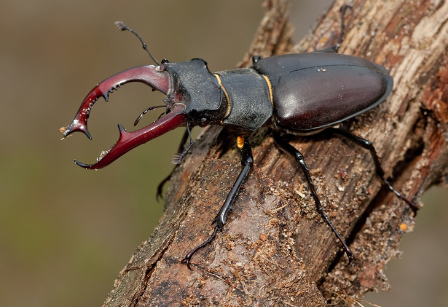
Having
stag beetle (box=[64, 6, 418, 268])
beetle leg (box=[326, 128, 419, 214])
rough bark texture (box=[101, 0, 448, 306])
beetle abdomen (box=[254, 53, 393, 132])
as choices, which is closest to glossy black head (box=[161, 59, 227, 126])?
stag beetle (box=[64, 6, 418, 268])

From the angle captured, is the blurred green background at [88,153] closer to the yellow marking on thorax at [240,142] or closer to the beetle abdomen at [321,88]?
the yellow marking on thorax at [240,142]

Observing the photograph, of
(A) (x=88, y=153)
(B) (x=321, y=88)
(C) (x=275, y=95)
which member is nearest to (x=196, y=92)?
(C) (x=275, y=95)

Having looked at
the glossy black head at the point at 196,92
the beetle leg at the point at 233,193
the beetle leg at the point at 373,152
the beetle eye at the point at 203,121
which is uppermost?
the glossy black head at the point at 196,92

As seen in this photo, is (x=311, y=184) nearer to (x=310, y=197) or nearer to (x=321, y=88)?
(x=310, y=197)

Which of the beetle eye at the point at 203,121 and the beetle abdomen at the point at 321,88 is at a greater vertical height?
the beetle eye at the point at 203,121

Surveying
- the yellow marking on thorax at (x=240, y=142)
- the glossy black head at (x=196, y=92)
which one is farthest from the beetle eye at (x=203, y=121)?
the yellow marking on thorax at (x=240, y=142)

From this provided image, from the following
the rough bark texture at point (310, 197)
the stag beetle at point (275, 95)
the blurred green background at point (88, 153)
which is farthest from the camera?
the blurred green background at point (88, 153)

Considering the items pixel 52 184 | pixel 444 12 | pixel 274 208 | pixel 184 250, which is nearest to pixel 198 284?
pixel 184 250

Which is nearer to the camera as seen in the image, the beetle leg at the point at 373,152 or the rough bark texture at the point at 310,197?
the rough bark texture at the point at 310,197
